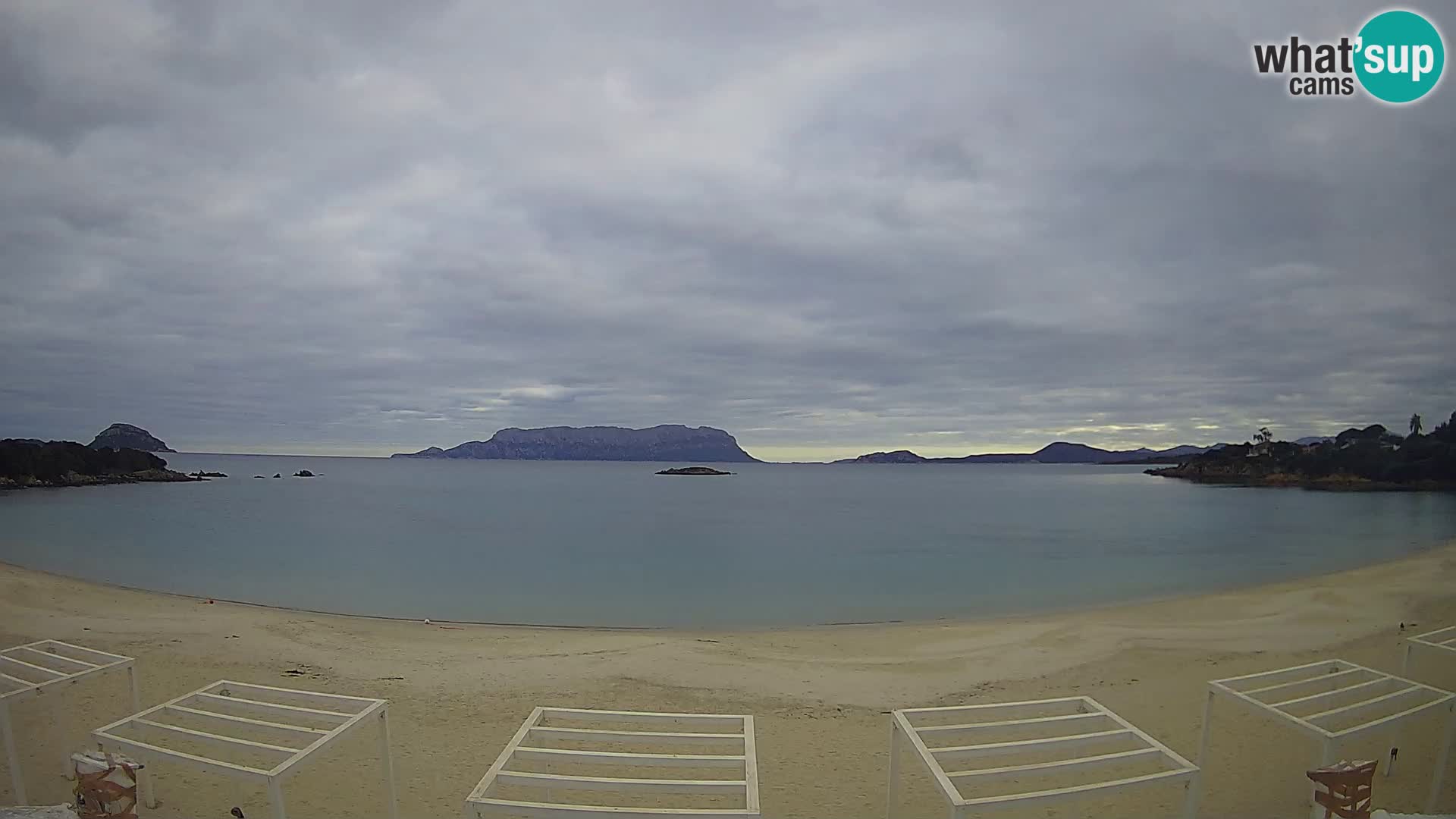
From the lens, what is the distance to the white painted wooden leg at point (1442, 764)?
3381mm

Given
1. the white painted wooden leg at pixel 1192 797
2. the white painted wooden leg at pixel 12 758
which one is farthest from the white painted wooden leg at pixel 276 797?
the white painted wooden leg at pixel 1192 797

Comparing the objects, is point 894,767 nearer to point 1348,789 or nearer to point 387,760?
point 1348,789

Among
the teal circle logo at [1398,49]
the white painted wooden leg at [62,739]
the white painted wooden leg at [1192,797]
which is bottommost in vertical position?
the white painted wooden leg at [62,739]

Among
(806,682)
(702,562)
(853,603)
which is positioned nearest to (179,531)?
(702,562)

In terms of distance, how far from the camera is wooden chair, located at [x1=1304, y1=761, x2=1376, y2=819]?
280 cm

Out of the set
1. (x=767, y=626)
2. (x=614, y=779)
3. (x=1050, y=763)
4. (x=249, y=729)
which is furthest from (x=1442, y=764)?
(x=767, y=626)

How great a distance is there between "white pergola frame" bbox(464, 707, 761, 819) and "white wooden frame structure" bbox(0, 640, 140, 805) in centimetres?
233

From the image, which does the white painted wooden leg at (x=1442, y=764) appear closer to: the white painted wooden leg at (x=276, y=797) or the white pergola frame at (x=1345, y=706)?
the white pergola frame at (x=1345, y=706)

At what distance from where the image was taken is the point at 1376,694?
159 inches

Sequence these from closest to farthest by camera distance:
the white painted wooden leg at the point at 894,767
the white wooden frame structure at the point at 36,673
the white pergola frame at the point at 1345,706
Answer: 1. the white pergola frame at the point at 1345,706
2. the white painted wooden leg at the point at 894,767
3. the white wooden frame structure at the point at 36,673

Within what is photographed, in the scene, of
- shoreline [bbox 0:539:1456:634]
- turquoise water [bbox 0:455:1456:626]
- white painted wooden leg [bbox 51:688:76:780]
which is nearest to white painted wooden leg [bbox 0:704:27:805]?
white painted wooden leg [bbox 51:688:76:780]

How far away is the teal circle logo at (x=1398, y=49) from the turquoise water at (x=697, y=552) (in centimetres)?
852

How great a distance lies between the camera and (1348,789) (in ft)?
9.25

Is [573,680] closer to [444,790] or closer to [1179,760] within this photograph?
[444,790]
